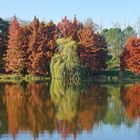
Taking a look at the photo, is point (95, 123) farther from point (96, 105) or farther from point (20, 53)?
point (20, 53)

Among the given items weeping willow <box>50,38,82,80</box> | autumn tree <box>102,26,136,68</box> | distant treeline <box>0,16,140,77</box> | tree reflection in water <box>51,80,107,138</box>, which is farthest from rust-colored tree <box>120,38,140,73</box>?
tree reflection in water <box>51,80,107,138</box>

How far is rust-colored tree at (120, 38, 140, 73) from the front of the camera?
6756cm

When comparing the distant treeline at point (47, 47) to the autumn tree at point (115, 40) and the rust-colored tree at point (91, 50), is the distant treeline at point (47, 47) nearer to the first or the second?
the rust-colored tree at point (91, 50)

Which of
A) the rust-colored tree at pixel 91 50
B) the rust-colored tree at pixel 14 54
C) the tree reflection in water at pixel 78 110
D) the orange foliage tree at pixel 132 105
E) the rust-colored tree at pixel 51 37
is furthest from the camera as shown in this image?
the rust-colored tree at pixel 91 50

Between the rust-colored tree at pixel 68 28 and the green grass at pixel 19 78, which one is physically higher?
the rust-colored tree at pixel 68 28

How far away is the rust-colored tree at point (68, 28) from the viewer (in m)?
70.1

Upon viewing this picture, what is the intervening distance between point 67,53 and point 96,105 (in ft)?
81.1

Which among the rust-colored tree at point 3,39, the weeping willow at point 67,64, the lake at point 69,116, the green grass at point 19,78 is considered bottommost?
the lake at point 69,116

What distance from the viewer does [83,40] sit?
6712 centimetres

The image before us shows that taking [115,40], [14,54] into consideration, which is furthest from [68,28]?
[115,40]

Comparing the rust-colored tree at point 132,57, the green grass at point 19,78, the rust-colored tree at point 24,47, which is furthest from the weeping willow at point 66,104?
the rust-colored tree at point 132,57

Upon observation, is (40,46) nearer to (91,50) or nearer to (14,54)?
(14,54)

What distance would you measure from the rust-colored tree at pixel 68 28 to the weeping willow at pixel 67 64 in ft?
42.3

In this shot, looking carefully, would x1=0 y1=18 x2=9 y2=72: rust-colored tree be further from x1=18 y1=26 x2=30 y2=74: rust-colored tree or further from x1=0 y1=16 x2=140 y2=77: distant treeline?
x1=18 y1=26 x2=30 y2=74: rust-colored tree
